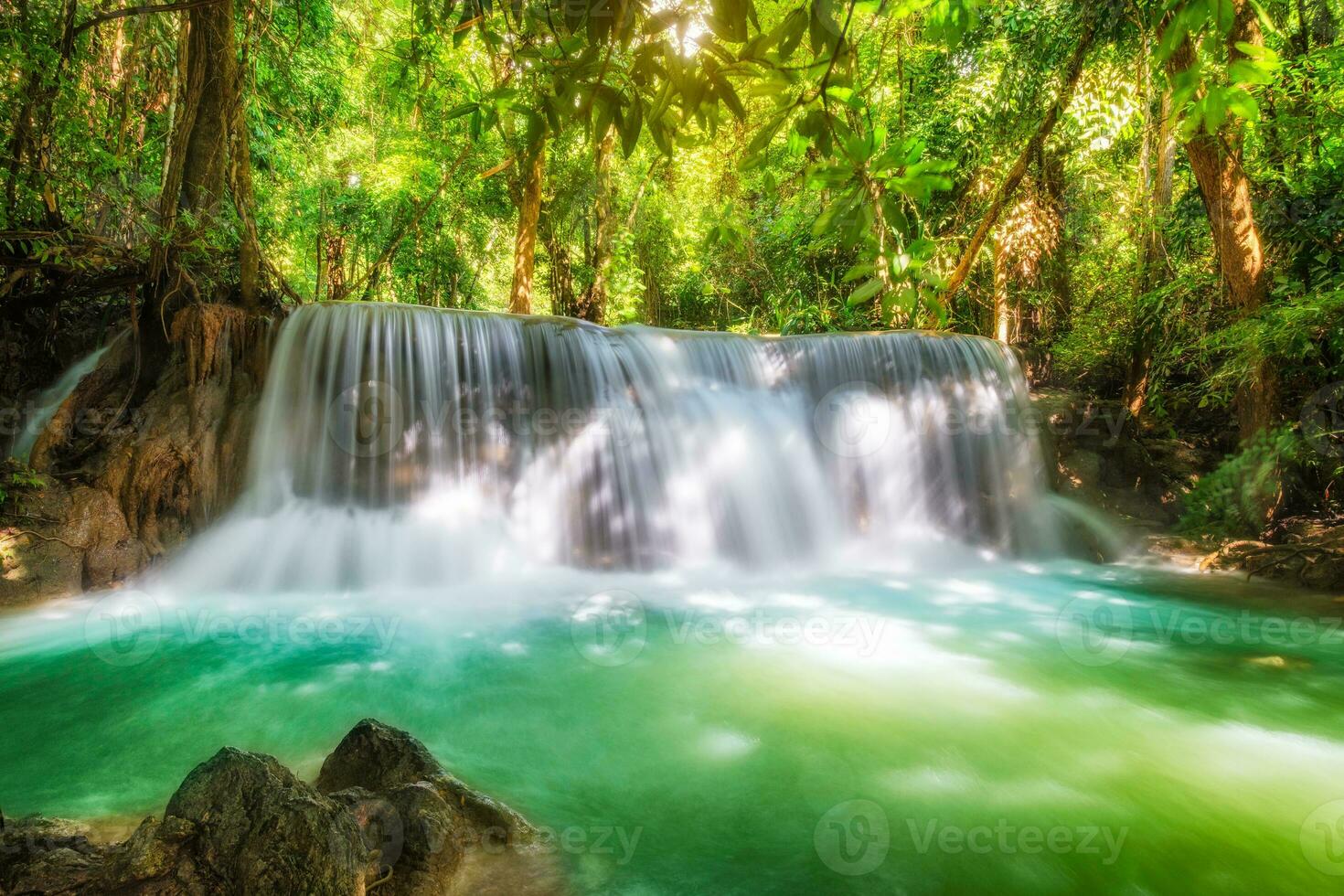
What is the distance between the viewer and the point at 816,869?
186cm

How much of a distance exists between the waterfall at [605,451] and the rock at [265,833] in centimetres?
382

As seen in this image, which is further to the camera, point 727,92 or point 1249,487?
point 1249,487

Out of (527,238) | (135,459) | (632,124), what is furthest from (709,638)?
(527,238)

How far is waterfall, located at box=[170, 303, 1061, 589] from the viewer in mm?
5547

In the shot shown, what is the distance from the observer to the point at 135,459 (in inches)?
196

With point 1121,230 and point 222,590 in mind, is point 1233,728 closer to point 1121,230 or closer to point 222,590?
point 222,590

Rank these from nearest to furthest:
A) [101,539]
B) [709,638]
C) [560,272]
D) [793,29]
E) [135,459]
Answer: [793,29] → [709,638] → [101,539] → [135,459] → [560,272]

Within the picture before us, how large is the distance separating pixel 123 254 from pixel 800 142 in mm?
5933

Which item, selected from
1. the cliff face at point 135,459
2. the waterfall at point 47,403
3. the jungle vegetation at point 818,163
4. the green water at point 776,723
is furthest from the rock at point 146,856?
the waterfall at point 47,403

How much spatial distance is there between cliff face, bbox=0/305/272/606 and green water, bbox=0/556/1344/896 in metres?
0.41

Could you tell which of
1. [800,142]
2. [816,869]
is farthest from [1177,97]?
[816,869]

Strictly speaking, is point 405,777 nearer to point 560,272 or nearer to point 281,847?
point 281,847

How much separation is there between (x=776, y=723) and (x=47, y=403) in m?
6.39

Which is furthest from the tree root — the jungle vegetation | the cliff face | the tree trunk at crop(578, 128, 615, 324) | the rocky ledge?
the tree trunk at crop(578, 128, 615, 324)
